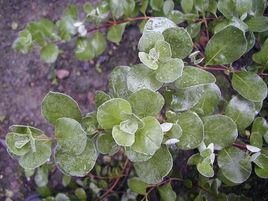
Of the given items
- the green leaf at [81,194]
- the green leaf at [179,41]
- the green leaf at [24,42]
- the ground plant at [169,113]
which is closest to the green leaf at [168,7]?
the ground plant at [169,113]

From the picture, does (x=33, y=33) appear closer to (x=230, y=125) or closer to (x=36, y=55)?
(x=36, y=55)

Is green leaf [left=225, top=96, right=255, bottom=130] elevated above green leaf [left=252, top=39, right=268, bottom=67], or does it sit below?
below

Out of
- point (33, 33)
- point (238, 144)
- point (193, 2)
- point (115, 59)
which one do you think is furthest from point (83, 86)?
point (238, 144)

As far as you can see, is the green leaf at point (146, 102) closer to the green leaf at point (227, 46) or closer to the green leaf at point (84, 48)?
the green leaf at point (227, 46)

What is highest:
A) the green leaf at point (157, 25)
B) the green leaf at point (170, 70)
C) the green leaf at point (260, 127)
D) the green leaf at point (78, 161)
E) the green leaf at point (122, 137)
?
the green leaf at point (157, 25)

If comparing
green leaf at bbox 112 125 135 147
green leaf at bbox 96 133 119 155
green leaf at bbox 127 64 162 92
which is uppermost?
green leaf at bbox 127 64 162 92

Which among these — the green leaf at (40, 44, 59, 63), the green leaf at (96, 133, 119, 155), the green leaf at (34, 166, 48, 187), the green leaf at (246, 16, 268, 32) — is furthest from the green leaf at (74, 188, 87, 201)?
the green leaf at (246, 16, 268, 32)

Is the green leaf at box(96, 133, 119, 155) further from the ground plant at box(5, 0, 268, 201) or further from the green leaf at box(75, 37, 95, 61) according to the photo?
the green leaf at box(75, 37, 95, 61)
